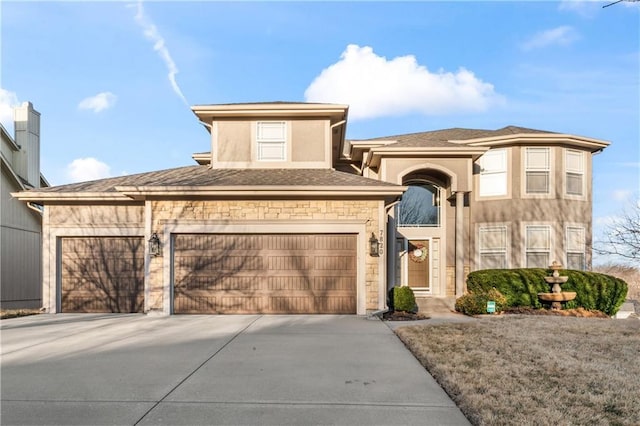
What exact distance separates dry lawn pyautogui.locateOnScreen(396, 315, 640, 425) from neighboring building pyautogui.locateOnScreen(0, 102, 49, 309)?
14.3 meters

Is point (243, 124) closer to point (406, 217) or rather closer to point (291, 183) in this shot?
point (291, 183)

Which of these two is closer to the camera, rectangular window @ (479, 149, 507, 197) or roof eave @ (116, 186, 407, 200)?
roof eave @ (116, 186, 407, 200)

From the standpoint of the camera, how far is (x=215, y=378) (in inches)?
219

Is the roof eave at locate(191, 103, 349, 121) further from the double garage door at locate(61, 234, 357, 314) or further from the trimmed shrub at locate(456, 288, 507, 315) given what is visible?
the trimmed shrub at locate(456, 288, 507, 315)

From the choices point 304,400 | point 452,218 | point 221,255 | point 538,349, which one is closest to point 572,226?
point 452,218

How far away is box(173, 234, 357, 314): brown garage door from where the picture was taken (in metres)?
11.6

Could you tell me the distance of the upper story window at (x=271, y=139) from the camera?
13812mm

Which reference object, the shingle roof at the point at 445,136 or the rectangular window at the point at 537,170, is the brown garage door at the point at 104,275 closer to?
the shingle roof at the point at 445,136

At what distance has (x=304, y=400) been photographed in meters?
4.77

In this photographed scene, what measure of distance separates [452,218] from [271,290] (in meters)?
7.46

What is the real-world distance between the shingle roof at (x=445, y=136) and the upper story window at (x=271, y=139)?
394cm

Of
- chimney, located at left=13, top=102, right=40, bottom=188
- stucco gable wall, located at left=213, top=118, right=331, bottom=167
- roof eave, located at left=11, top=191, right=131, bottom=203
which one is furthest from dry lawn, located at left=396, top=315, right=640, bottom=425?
chimney, located at left=13, top=102, right=40, bottom=188

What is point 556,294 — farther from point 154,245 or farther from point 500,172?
point 154,245

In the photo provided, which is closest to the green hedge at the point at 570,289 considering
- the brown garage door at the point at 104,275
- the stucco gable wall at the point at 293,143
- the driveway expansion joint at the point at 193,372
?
the stucco gable wall at the point at 293,143
